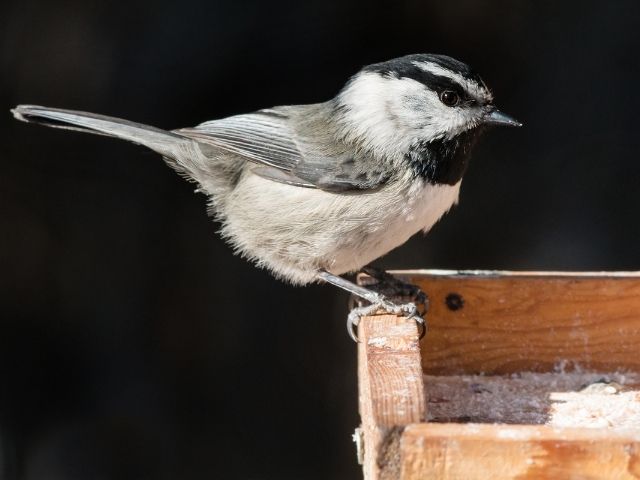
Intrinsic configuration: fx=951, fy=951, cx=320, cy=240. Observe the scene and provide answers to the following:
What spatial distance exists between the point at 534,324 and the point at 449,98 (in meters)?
0.74

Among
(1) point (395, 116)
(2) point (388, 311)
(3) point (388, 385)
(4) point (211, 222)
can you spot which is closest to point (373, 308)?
(2) point (388, 311)

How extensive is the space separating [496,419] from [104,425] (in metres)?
2.61

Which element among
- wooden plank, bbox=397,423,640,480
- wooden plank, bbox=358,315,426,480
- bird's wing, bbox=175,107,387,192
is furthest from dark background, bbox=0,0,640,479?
wooden plank, bbox=397,423,640,480

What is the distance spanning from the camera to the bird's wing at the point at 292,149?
9.89ft

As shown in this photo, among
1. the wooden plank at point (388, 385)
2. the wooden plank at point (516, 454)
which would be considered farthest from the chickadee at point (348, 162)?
the wooden plank at point (516, 454)

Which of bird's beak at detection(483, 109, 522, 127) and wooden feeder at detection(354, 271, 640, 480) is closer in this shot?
wooden feeder at detection(354, 271, 640, 480)

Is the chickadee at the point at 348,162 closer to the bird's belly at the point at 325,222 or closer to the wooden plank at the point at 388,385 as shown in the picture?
the bird's belly at the point at 325,222

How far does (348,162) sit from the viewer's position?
3043 mm

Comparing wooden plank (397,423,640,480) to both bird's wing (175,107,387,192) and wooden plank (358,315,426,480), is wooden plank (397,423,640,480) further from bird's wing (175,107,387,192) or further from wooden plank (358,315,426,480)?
bird's wing (175,107,387,192)

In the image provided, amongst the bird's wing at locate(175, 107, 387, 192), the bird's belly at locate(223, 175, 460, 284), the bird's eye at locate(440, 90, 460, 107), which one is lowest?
the bird's belly at locate(223, 175, 460, 284)

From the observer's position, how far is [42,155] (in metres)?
4.42

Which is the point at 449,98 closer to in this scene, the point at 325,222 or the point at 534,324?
the point at 325,222

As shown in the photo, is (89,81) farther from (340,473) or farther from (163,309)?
(340,473)

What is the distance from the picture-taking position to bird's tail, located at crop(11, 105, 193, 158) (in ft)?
10.7
